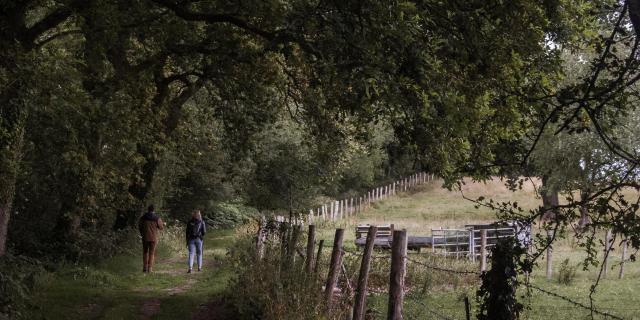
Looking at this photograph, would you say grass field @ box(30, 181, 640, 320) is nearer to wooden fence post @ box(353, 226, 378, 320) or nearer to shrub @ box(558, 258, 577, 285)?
shrub @ box(558, 258, 577, 285)

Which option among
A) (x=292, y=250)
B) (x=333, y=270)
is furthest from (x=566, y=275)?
(x=333, y=270)

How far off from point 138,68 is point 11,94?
18.1 ft

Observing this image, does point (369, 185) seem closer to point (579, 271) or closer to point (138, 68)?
point (579, 271)

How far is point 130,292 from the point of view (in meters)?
15.1

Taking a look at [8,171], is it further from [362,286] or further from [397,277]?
[397,277]

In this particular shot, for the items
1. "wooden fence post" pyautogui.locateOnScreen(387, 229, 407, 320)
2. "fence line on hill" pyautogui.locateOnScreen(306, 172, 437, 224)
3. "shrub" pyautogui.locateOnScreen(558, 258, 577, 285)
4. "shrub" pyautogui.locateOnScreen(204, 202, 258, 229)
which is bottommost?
"shrub" pyautogui.locateOnScreen(558, 258, 577, 285)

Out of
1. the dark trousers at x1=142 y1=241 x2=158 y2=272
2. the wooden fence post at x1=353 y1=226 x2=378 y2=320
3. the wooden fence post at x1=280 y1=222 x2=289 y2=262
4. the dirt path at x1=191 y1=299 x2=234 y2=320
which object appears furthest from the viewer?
the dark trousers at x1=142 y1=241 x2=158 y2=272

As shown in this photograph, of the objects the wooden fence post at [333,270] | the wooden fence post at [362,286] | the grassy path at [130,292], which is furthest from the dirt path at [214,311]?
the wooden fence post at [362,286]

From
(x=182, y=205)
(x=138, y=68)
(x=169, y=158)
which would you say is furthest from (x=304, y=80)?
(x=182, y=205)

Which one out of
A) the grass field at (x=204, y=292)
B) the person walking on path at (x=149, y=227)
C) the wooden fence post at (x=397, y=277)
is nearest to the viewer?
the wooden fence post at (x=397, y=277)

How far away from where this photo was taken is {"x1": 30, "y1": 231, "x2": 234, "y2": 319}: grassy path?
40.9ft

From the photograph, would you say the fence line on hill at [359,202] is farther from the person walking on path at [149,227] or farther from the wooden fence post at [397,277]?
the wooden fence post at [397,277]

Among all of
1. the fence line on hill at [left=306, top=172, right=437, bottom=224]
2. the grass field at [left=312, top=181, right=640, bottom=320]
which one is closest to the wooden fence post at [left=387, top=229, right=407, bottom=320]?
the grass field at [left=312, top=181, right=640, bottom=320]

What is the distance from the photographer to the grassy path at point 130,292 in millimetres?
12453
